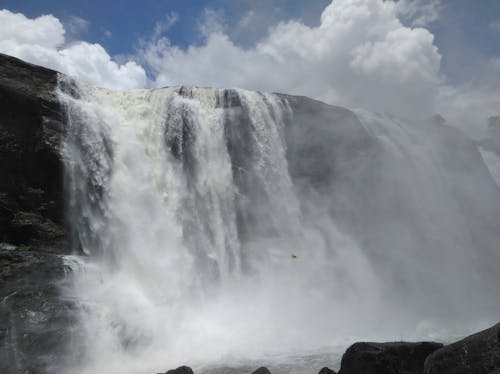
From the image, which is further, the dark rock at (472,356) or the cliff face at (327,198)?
the cliff face at (327,198)

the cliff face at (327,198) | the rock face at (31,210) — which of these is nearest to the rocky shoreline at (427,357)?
the rock face at (31,210)

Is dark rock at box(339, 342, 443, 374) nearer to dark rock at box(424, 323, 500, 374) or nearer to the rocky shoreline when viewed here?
the rocky shoreline

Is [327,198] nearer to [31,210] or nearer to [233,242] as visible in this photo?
[233,242]

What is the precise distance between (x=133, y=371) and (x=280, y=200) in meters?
11.8

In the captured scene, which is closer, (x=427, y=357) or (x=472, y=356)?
(x=472, y=356)

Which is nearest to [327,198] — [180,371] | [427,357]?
[180,371]

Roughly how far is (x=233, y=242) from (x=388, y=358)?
11.5 m

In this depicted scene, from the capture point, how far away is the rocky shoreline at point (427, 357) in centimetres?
543

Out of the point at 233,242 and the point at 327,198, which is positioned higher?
the point at 327,198

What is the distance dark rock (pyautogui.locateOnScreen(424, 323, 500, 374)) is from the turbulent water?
19.6 ft

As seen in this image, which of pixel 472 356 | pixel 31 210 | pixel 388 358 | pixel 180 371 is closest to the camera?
pixel 472 356

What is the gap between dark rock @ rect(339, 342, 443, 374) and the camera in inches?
300

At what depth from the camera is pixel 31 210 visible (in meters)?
14.4

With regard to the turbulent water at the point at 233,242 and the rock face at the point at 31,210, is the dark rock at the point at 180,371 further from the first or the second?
the rock face at the point at 31,210
